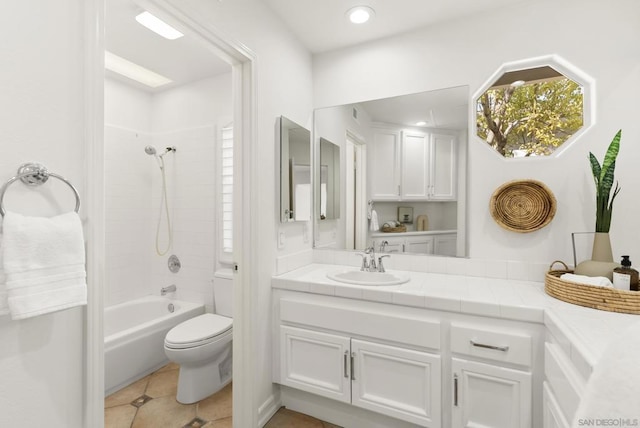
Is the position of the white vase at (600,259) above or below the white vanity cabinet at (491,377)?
above

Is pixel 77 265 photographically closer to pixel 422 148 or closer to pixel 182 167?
pixel 422 148

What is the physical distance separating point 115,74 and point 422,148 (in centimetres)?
270

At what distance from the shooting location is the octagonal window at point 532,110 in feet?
5.56

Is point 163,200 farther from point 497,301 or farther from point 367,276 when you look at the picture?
point 497,301

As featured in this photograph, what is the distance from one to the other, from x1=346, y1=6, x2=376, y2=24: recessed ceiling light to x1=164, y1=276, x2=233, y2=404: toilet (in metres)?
2.25

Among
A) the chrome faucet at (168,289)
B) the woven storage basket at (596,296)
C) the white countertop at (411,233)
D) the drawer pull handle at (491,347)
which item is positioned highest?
the white countertop at (411,233)

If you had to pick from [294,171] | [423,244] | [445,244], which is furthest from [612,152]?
[294,171]

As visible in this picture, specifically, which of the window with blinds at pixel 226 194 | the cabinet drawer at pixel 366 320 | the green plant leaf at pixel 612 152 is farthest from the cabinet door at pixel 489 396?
the window with blinds at pixel 226 194

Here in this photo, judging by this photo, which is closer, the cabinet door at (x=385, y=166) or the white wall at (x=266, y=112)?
the white wall at (x=266, y=112)

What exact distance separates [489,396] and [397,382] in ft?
1.36

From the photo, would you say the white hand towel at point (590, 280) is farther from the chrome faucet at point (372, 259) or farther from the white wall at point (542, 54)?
the chrome faucet at point (372, 259)

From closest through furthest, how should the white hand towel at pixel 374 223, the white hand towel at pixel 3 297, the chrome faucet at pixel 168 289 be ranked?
the white hand towel at pixel 3 297, the white hand towel at pixel 374 223, the chrome faucet at pixel 168 289

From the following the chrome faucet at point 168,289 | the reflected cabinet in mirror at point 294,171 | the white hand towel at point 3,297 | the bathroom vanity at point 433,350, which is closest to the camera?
the white hand towel at point 3,297

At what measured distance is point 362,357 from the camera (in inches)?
63.2
